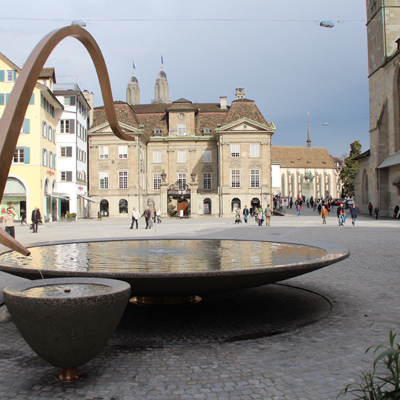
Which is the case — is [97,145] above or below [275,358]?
above

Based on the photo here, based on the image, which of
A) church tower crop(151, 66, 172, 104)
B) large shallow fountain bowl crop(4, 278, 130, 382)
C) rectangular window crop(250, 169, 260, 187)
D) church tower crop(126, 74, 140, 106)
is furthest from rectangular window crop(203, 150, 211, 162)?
large shallow fountain bowl crop(4, 278, 130, 382)

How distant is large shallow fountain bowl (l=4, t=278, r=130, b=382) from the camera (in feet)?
12.1

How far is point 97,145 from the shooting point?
60.9 metres

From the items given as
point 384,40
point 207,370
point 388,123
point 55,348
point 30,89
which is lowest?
point 207,370

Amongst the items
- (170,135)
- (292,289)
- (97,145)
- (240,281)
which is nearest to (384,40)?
(170,135)

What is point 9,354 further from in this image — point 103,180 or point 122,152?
point 103,180

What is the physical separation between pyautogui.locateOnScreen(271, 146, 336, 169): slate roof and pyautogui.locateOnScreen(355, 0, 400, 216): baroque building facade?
82.7 metres

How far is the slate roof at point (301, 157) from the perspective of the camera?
130375 millimetres

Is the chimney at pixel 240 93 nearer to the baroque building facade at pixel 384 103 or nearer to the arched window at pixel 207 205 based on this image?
the arched window at pixel 207 205

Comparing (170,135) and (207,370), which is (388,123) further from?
(207,370)

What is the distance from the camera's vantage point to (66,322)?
3.71 metres

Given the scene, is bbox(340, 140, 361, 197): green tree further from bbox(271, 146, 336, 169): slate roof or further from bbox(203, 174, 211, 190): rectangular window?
bbox(271, 146, 336, 169): slate roof

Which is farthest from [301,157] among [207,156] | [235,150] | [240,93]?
[235,150]

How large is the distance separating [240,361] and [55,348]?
1.95 meters
